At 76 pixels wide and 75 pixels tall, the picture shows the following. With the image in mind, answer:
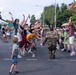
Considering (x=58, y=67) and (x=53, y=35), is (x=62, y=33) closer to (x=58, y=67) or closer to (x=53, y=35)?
(x=53, y=35)

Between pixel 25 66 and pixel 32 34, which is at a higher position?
pixel 32 34

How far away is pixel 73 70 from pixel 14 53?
7.61 feet

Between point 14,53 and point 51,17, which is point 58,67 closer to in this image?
point 14,53

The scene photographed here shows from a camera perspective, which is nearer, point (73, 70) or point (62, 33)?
point (73, 70)

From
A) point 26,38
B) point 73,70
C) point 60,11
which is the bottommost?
point 73,70

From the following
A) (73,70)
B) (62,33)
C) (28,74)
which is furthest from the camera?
(62,33)

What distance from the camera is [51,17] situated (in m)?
A: 88.7

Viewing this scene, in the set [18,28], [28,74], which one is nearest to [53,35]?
[18,28]

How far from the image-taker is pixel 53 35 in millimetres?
15461

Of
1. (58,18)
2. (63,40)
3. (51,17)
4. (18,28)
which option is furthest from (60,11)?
(18,28)

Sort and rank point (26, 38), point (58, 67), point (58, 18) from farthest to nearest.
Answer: point (58, 18) → point (26, 38) → point (58, 67)

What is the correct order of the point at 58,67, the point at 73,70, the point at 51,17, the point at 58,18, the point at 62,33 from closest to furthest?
the point at 73,70, the point at 58,67, the point at 62,33, the point at 58,18, the point at 51,17

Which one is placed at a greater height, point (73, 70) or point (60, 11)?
point (60, 11)

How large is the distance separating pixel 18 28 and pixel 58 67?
3988 mm
